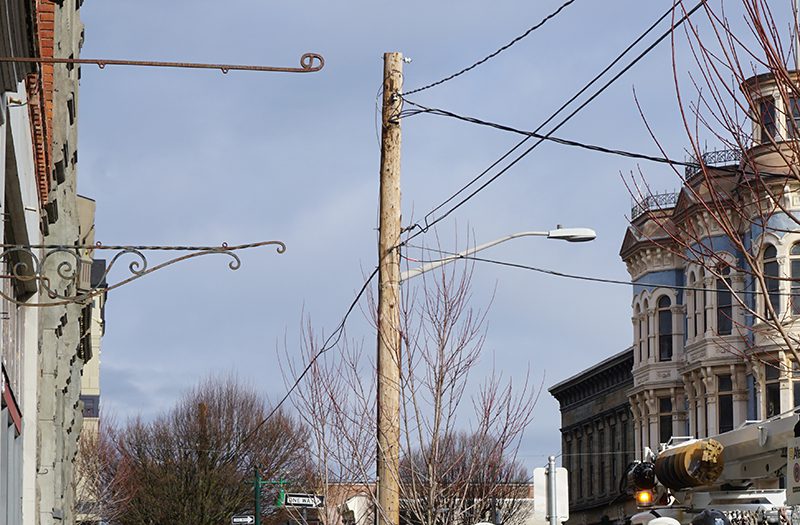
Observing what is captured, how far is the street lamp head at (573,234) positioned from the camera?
1684 centimetres

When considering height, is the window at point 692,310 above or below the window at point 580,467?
above

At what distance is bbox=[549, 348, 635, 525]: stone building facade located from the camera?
61.8 metres

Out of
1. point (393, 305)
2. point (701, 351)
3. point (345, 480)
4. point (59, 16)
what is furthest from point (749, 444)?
point (701, 351)

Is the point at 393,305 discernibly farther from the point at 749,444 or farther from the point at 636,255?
the point at 636,255

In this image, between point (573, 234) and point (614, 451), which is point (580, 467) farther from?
point (573, 234)

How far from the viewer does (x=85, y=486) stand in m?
62.9

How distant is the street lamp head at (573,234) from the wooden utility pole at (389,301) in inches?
76.0

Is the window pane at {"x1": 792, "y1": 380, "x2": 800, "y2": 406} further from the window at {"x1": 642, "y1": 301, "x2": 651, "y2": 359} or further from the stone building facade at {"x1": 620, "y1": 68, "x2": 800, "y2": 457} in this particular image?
the window at {"x1": 642, "y1": 301, "x2": 651, "y2": 359}

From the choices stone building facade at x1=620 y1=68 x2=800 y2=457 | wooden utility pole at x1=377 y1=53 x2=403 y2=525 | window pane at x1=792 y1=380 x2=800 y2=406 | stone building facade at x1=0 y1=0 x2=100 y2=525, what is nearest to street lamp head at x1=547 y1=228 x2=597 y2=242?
wooden utility pole at x1=377 y1=53 x2=403 y2=525

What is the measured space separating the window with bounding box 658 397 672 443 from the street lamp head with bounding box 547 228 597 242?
3806 cm

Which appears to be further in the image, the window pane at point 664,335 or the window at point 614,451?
the window at point 614,451

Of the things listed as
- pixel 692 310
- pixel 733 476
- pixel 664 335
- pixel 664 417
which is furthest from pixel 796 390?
pixel 733 476

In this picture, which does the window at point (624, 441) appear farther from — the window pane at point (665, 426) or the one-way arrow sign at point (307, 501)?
the one-way arrow sign at point (307, 501)

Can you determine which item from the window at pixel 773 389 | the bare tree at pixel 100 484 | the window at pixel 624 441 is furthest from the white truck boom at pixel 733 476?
the bare tree at pixel 100 484
